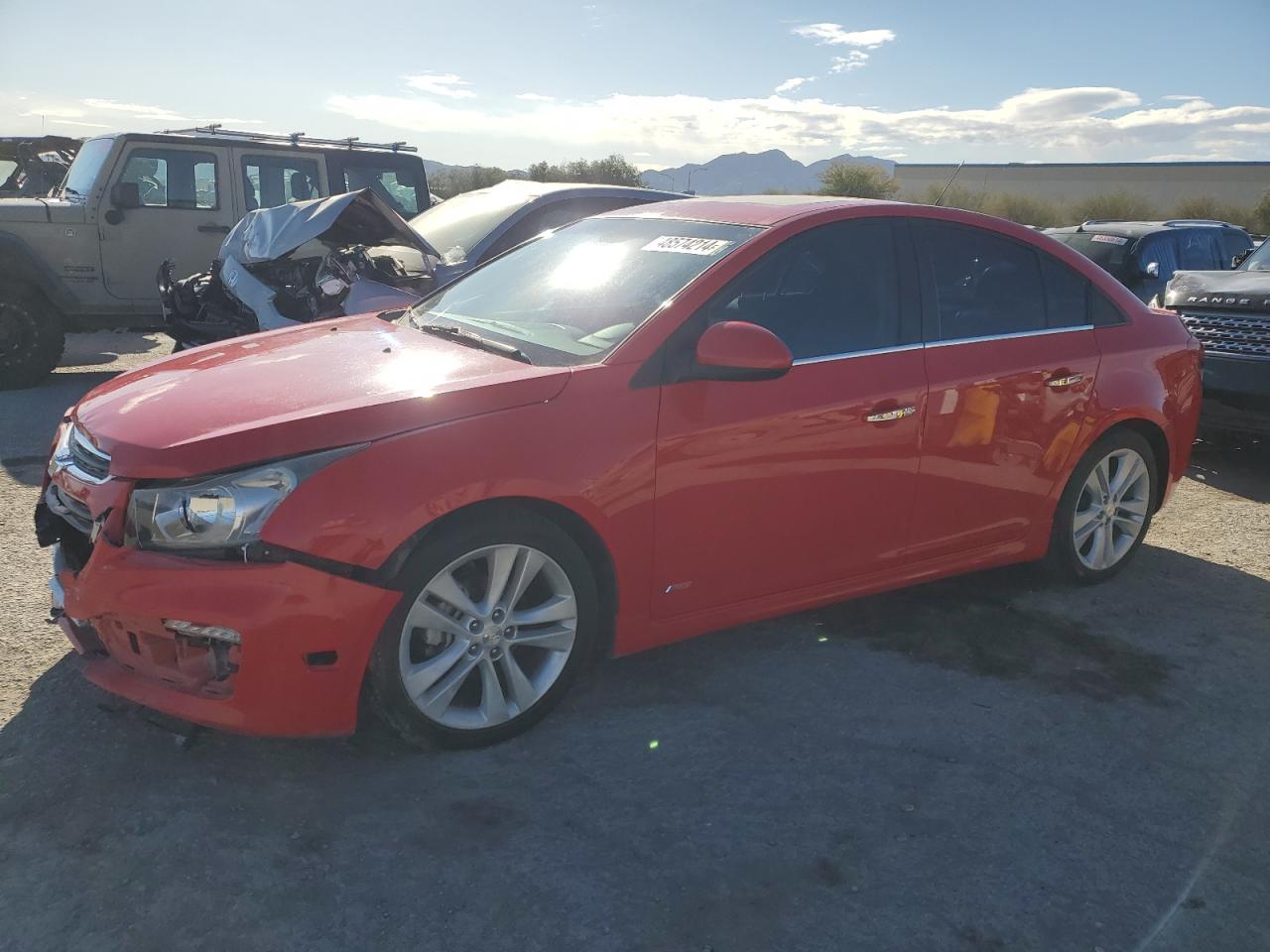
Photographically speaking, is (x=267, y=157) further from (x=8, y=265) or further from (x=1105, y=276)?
(x=1105, y=276)

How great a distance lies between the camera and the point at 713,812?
9.48 ft

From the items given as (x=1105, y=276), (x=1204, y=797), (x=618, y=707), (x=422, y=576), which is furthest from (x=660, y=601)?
(x=1105, y=276)

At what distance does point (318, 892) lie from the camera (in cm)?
248

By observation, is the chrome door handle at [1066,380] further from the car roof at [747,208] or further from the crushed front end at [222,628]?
the crushed front end at [222,628]

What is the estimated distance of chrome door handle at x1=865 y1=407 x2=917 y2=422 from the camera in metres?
3.69

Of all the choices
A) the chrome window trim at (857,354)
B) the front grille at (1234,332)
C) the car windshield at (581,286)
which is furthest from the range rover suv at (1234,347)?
the car windshield at (581,286)

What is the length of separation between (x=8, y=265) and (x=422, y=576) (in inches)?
301

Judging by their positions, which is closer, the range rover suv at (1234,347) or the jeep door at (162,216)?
the range rover suv at (1234,347)

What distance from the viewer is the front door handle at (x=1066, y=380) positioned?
13.9ft

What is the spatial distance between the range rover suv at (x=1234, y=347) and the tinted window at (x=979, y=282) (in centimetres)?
334

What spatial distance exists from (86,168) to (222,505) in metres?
8.03

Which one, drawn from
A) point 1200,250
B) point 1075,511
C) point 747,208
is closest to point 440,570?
point 747,208

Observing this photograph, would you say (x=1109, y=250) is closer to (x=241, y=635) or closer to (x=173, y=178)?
(x=173, y=178)

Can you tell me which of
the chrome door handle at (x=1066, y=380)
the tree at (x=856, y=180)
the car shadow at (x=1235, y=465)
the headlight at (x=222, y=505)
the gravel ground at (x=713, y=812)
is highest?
the tree at (x=856, y=180)
